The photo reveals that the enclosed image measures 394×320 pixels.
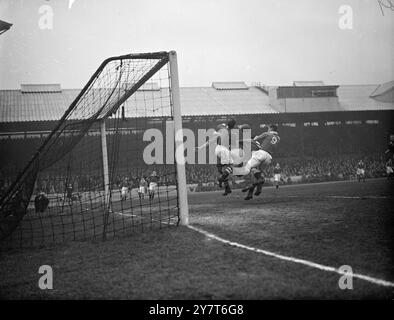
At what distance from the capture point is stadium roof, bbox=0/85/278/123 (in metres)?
29.1

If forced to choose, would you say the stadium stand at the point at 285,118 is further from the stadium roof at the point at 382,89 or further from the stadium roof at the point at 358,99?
the stadium roof at the point at 382,89

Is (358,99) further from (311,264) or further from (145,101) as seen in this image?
(311,264)

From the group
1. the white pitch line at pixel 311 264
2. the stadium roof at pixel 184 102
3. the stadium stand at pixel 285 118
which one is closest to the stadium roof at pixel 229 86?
the stadium stand at pixel 285 118

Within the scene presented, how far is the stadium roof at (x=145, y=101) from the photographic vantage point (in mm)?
29078

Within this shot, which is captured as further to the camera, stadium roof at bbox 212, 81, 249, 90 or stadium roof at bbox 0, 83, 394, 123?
stadium roof at bbox 212, 81, 249, 90

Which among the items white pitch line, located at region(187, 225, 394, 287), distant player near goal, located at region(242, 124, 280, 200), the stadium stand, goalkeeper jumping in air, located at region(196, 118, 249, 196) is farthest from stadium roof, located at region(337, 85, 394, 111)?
white pitch line, located at region(187, 225, 394, 287)

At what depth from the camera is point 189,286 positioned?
388 cm

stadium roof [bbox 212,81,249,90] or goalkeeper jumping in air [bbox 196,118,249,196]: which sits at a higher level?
stadium roof [bbox 212,81,249,90]

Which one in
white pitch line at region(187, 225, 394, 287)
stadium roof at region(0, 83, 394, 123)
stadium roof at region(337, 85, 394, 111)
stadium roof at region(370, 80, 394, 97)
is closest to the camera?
white pitch line at region(187, 225, 394, 287)

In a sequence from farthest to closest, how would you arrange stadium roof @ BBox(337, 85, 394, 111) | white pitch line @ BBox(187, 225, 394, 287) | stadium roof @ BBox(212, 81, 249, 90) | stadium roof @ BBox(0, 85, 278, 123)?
stadium roof @ BBox(212, 81, 249, 90)
stadium roof @ BBox(337, 85, 394, 111)
stadium roof @ BBox(0, 85, 278, 123)
white pitch line @ BBox(187, 225, 394, 287)

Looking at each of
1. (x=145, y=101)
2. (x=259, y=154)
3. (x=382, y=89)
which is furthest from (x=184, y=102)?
(x=259, y=154)

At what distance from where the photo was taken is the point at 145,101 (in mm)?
30188

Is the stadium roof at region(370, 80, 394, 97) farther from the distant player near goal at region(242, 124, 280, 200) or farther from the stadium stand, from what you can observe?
the distant player near goal at region(242, 124, 280, 200)

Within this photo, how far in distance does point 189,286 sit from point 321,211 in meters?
5.39
